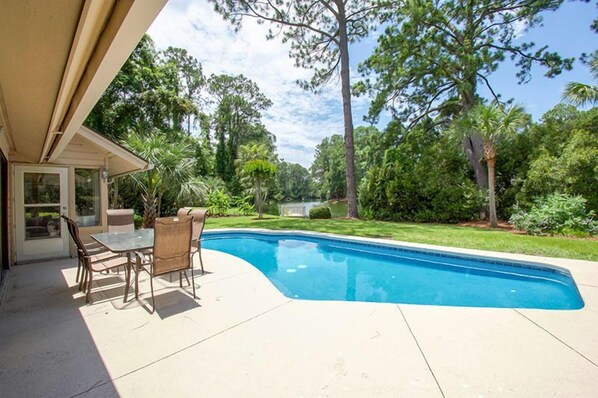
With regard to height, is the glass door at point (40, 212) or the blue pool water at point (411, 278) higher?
the glass door at point (40, 212)

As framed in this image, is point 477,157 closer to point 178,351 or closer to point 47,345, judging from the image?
point 178,351

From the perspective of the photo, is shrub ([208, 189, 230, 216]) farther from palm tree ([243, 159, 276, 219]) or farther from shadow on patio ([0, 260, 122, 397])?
shadow on patio ([0, 260, 122, 397])

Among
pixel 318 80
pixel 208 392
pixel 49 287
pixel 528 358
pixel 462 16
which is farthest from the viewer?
pixel 318 80

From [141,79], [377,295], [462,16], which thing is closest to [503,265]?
[377,295]

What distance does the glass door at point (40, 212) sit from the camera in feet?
19.0

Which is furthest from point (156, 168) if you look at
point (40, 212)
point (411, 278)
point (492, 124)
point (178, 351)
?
point (492, 124)

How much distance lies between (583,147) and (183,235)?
14.7 meters

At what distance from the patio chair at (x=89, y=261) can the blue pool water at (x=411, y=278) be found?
2980 millimetres

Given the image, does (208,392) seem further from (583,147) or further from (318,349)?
(583,147)

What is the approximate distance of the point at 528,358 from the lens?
7.77ft

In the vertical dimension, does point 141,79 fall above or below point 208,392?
above

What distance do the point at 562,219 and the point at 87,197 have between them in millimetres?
14685

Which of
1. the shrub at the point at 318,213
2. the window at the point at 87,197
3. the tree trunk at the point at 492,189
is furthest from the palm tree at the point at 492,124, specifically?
the window at the point at 87,197

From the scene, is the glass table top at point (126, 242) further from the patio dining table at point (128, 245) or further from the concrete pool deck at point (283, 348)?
the concrete pool deck at point (283, 348)
